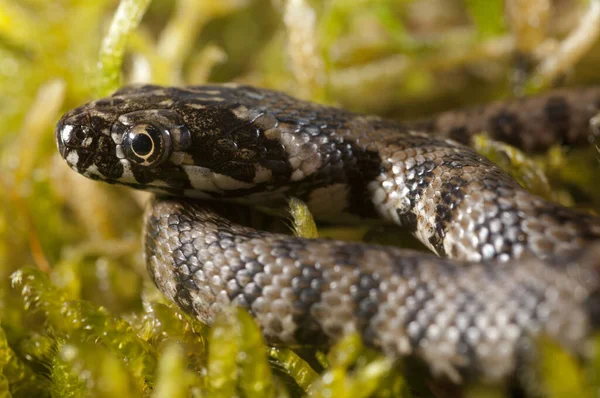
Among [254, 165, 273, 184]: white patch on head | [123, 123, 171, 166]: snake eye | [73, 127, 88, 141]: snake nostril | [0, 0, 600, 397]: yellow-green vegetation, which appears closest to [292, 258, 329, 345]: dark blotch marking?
[0, 0, 600, 397]: yellow-green vegetation

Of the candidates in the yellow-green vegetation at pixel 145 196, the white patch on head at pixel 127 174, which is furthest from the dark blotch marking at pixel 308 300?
the white patch on head at pixel 127 174

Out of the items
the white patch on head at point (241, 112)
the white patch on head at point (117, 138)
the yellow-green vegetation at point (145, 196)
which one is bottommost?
the yellow-green vegetation at point (145, 196)

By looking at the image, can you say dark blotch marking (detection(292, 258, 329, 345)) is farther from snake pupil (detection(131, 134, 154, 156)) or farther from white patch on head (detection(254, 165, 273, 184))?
snake pupil (detection(131, 134, 154, 156))

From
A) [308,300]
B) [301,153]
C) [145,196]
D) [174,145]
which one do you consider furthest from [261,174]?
[145,196]

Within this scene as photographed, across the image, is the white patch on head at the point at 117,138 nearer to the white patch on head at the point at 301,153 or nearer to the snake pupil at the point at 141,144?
the snake pupil at the point at 141,144

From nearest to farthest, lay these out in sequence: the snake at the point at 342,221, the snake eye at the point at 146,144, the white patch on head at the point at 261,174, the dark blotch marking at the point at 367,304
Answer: the snake at the point at 342,221 → the dark blotch marking at the point at 367,304 → the snake eye at the point at 146,144 → the white patch on head at the point at 261,174

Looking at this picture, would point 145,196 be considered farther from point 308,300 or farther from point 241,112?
point 308,300

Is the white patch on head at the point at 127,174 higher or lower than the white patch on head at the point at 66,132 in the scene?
lower
